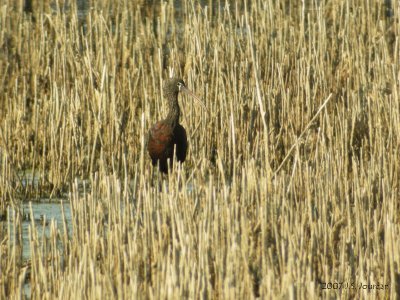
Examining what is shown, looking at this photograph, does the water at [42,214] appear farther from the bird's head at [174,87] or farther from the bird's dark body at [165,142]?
the bird's head at [174,87]

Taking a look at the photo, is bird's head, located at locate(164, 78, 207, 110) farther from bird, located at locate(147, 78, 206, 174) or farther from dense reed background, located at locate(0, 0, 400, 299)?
dense reed background, located at locate(0, 0, 400, 299)

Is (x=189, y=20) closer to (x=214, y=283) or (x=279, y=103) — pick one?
(x=279, y=103)

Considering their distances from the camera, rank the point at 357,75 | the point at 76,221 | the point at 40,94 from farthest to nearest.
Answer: the point at 40,94
the point at 357,75
the point at 76,221

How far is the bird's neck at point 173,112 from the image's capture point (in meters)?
7.49

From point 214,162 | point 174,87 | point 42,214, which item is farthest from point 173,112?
point 42,214

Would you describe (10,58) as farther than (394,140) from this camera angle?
Yes

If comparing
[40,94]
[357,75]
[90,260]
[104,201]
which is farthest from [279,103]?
[90,260]

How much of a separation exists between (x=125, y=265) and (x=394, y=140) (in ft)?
9.82

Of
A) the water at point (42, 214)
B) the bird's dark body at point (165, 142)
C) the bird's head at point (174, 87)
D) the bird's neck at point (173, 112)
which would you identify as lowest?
the water at point (42, 214)

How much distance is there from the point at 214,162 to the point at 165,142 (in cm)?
96

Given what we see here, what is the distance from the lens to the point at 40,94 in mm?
9344

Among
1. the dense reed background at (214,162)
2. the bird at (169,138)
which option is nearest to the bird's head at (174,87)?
the bird at (169,138)

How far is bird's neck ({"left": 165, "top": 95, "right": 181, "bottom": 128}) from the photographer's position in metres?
7.49

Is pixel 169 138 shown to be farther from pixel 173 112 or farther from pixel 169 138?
pixel 173 112
